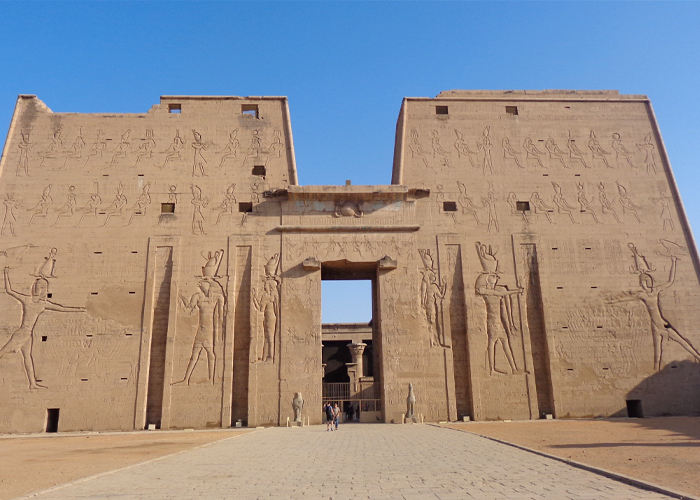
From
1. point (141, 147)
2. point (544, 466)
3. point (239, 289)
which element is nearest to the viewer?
point (544, 466)

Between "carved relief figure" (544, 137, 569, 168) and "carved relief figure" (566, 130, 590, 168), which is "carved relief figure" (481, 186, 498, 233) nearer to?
"carved relief figure" (544, 137, 569, 168)

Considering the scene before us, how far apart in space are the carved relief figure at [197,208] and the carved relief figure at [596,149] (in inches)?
544

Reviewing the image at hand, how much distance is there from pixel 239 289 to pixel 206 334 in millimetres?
1742

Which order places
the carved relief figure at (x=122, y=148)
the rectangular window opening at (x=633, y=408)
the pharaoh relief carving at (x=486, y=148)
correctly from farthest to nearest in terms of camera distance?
the pharaoh relief carving at (x=486, y=148) → the carved relief figure at (x=122, y=148) → the rectangular window opening at (x=633, y=408)

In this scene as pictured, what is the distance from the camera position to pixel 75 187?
17516mm

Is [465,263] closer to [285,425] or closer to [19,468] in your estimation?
[285,425]

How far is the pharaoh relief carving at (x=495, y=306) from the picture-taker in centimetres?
1636

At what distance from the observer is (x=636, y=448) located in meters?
8.14

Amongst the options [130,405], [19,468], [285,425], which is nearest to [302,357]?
[285,425]

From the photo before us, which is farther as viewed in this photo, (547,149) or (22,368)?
(547,149)

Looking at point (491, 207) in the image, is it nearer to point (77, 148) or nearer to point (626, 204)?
point (626, 204)

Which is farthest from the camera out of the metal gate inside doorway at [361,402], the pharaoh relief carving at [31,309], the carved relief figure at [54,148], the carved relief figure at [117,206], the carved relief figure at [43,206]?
the carved relief figure at [54,148]

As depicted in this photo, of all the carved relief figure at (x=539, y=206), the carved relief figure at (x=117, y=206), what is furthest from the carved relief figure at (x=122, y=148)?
the carved relief figure at (x=539, y=206)

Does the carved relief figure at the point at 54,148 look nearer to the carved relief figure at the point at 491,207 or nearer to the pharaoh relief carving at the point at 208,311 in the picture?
the pharaoh relief carving at the point at 208,311
